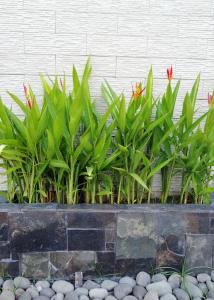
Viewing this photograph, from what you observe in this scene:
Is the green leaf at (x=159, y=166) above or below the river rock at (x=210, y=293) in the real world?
above

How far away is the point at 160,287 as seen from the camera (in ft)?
4.58

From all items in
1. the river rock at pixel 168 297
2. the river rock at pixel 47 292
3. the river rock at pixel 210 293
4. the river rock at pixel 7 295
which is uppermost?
the river rock at pixel 7 295

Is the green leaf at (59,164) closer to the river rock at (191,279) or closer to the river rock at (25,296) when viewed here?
the river rock at (25,296)

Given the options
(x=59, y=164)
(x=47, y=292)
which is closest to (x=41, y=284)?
(x=47, y=292)

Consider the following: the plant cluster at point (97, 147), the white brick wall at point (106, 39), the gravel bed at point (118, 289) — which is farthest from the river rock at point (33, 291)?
the white brick wall at point (106, 39)

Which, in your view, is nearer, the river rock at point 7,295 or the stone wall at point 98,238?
the river rock at point 7,295

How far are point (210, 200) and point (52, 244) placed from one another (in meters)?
0.78

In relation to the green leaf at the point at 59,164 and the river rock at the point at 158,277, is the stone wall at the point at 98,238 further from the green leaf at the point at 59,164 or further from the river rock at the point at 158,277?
the green leaf at the point at 59,164

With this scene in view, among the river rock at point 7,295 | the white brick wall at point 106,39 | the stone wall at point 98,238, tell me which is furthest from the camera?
the white brick wall at point 106,39

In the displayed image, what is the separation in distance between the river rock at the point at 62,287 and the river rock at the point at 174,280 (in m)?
0.42

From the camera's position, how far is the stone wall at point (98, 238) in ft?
4.64

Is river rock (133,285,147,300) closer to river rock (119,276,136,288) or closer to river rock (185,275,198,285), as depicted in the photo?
river rock (119,276,136,288)

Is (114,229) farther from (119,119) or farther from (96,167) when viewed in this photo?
(119,119)

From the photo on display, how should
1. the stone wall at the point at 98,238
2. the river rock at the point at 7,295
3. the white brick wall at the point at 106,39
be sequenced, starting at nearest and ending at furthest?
the river rock at the point at 7,295 < the stone wall at the point at 98,238 < the white brick wall at the point at 106,39
